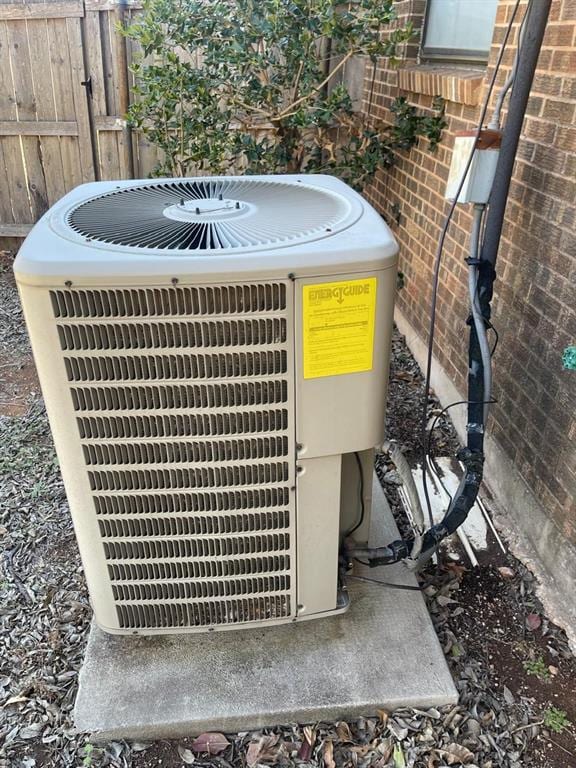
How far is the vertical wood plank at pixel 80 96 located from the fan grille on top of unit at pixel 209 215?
11.1ft

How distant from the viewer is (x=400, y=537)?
2.38m

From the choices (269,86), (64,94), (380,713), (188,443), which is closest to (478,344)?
(188,443)

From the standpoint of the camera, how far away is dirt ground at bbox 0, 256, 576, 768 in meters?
1.66

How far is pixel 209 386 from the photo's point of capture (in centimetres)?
147

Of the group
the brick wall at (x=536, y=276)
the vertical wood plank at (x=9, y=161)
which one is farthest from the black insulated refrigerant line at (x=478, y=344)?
the vertical wood plank at (x=9, y=161)

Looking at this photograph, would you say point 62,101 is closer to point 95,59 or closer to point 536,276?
point 95,59

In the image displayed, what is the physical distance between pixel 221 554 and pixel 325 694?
1.68 feet

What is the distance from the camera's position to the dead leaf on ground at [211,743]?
1672mm

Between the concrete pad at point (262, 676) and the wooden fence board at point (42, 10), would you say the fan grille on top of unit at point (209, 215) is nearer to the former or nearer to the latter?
the concrete pad at point (262, 676)

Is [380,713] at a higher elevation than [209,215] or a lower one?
lower

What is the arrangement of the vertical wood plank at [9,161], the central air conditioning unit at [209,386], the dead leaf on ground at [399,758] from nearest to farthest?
the central air conditioning unit at [209,386]
the dead leaf on ground at [399,758]
the vertical wood plank at [9,161]

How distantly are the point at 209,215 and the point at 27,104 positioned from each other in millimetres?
4176

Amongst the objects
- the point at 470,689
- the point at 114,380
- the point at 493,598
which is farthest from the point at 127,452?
the point at 493,598

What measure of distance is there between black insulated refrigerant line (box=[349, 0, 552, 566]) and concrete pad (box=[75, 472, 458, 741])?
235 millimetres
